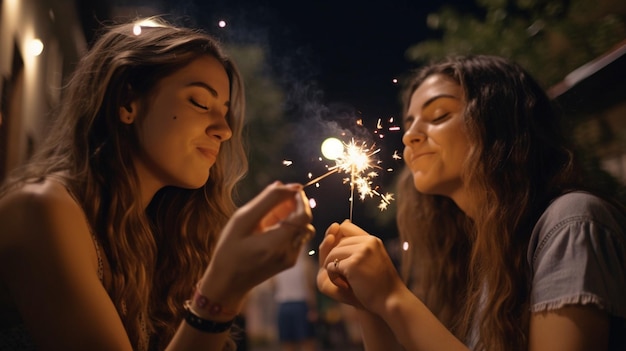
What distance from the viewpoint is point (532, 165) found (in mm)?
1825

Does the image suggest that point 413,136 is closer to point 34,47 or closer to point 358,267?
point 358,267

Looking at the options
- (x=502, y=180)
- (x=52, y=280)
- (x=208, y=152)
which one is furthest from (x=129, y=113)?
(x=502, y=180)

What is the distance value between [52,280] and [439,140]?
121 cm

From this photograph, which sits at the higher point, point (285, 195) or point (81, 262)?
point (285, 195)

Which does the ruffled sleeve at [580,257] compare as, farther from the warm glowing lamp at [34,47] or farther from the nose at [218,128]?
the warm glowing lamp at [34,47]

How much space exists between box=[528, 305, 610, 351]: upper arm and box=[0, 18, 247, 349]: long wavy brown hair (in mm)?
955

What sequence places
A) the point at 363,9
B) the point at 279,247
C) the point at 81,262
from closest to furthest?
the point at 279,247, the point at 81,262, the point at 363,9

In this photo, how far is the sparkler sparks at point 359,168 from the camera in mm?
1773

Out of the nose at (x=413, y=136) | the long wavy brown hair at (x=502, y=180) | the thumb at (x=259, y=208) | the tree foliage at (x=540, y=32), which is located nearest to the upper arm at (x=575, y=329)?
the long wavy brown hair at (x=502, y=180)

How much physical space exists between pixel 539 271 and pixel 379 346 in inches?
22.2

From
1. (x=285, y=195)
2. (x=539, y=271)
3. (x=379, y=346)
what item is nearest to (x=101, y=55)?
(x=285, y=195)

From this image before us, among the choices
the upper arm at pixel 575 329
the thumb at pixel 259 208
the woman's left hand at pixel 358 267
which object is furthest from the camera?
the woman's left hand at pixel 358 267

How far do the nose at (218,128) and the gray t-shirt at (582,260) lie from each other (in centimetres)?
94

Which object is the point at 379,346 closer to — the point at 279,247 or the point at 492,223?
the point at 492,223
